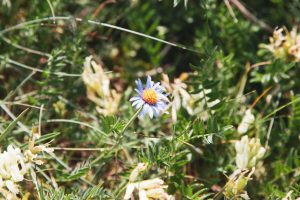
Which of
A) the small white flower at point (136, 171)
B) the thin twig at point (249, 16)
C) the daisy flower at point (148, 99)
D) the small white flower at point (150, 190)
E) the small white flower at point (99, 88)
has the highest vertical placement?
the thin twig at point (249, 16)

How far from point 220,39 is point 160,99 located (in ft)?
1.78

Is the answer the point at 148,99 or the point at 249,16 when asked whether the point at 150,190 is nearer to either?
the point at 148,99

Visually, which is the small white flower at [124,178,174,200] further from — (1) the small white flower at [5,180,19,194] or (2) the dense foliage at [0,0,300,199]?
(1) the small white flower at [5,180,19,194]

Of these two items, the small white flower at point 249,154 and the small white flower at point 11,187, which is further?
the small white flower at point 249,154

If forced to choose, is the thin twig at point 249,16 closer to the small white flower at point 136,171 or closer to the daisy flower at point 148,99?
the daisy flower at point 148,99

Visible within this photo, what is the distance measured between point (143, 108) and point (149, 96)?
32mm

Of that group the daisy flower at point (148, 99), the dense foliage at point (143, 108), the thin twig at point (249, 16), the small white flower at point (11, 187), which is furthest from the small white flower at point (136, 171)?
the thin twig at point (249, 16)

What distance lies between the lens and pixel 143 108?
1268 mm

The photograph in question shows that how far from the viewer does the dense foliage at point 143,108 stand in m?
1.29

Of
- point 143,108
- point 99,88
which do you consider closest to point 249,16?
point 99,88

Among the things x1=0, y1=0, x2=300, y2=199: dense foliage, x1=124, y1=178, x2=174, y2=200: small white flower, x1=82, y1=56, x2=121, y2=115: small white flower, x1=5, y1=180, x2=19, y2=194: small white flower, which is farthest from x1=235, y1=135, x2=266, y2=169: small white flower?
→ x1=5, y1=180, x2=19, y2=194: small white flower

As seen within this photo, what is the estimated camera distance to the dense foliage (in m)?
1.29

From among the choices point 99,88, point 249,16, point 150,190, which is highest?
point 249,16

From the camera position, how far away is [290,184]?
147 centimetres
